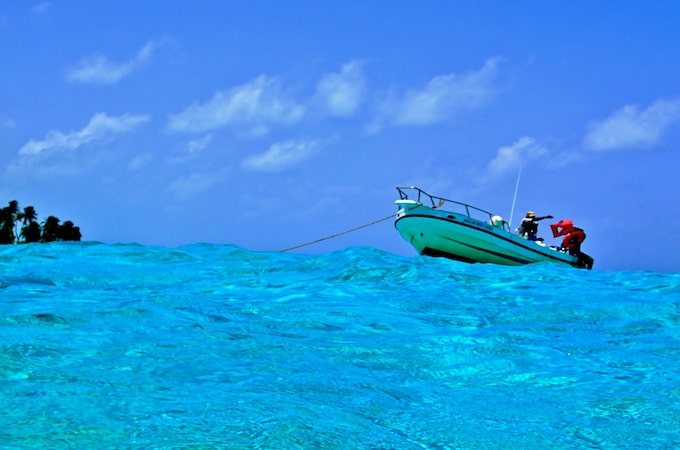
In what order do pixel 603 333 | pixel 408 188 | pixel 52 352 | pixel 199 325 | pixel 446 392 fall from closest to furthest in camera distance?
pixel 446 392
pixel 52 352
pixel 199 325
pixel 603 333
pixel 408 188

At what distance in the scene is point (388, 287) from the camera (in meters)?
13.5

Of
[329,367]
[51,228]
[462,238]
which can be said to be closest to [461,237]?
[462,238]

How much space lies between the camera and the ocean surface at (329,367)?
16.4ft

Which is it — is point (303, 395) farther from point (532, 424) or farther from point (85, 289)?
point (85, 289)

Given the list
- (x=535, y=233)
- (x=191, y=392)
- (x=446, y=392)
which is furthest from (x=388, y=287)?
(x=535, y=233)

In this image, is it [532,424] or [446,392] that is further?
[446,392]

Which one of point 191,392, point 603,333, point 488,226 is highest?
point 488,226

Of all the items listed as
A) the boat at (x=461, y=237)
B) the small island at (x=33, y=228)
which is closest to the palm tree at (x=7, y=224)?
the small island at (x=33, y=228)

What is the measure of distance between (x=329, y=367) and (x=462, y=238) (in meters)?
23.5

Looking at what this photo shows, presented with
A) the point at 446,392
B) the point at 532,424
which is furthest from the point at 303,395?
the point at 532,424

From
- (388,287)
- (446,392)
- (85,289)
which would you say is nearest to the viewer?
(446,392)

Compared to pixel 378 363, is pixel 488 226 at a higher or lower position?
higher

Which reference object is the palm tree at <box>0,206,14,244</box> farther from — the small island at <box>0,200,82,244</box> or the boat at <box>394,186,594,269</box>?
the boat at <box>394,186,594,269</box>

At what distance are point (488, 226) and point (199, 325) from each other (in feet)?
74.7
